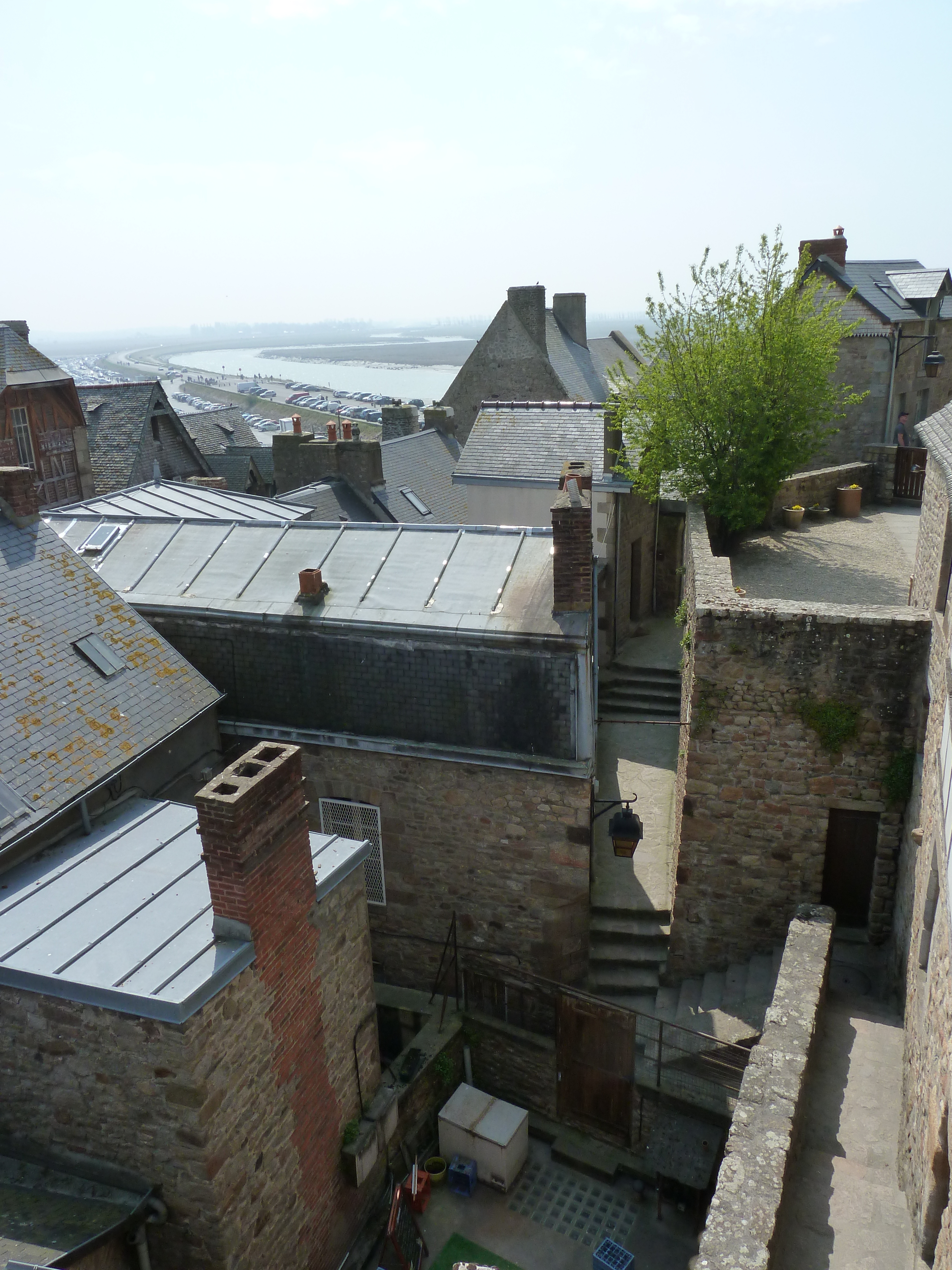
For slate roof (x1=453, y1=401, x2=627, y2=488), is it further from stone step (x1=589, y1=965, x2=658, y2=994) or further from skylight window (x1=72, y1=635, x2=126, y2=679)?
skylight window (x1=72, y1=635, x2=126, y2=679)

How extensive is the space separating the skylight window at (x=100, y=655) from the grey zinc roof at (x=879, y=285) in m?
21.5

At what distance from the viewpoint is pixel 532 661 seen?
1040 centimetres

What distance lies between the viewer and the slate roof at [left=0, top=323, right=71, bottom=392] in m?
25.6

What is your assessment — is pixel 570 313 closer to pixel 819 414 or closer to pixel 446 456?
pixel 446 456

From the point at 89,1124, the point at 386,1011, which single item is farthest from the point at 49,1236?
the point at 386,1011

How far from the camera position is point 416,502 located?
23.2 meters

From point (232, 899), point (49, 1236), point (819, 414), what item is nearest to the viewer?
point (49, 1236)

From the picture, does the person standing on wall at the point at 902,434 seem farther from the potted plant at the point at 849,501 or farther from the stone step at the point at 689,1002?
the stone step at the point at 689,1002

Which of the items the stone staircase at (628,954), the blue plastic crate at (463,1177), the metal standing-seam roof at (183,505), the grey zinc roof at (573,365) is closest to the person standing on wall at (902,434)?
the grey zinc roof at (573,365)

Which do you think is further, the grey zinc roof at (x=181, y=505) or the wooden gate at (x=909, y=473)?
the wooden gate at (x=909, y=473)

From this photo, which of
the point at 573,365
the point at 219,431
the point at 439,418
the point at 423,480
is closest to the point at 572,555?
the point at 423,480

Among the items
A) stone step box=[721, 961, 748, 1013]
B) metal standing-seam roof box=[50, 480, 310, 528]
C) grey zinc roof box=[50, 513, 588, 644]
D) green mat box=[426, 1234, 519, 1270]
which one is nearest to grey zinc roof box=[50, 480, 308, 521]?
metal standing-seam roof box=[50, 480, 310, 528]

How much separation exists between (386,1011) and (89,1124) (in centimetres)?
494

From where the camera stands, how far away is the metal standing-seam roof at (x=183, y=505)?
15177mm
